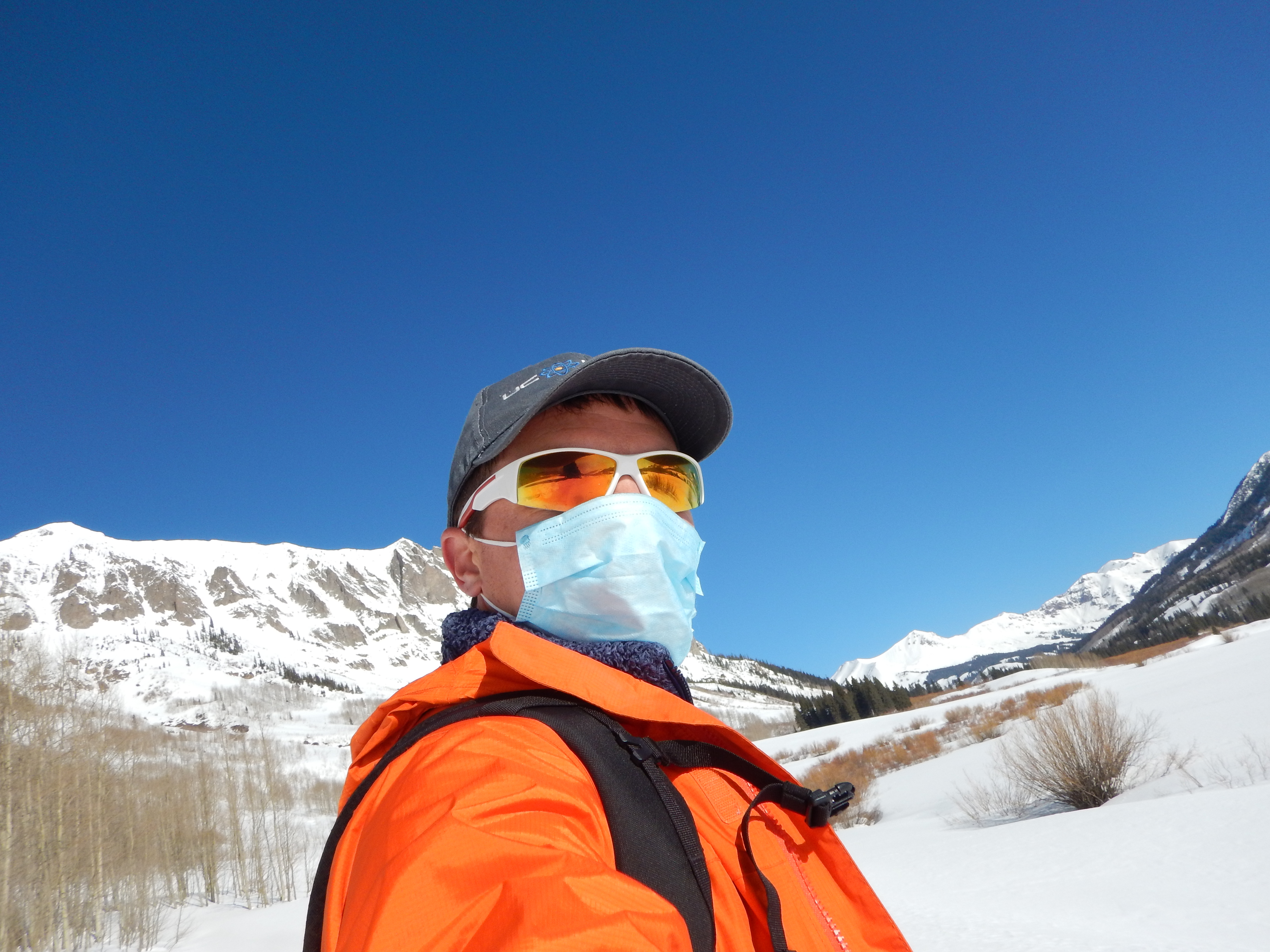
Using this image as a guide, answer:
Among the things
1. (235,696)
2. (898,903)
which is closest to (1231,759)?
(898,903)

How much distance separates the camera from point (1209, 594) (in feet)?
389

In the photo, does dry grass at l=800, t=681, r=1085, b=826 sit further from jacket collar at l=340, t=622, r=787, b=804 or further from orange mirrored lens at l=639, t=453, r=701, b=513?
jacket collar at l=340, t=622, r=787, b=804

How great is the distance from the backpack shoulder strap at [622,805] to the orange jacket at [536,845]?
0.07ft

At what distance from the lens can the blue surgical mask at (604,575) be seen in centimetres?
187

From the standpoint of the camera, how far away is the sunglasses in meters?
1.96

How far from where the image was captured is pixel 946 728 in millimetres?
33125

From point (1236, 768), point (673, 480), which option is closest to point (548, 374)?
point (673, 480)

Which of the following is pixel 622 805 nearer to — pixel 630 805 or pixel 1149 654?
pixel 630 805

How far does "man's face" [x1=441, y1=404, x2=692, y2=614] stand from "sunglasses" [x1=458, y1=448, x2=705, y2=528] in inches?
0.9

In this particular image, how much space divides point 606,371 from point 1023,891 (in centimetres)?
1050

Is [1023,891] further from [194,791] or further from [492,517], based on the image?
[194,791]

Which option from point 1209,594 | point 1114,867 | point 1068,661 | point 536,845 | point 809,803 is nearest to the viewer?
point 536,845

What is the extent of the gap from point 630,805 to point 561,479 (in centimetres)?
108

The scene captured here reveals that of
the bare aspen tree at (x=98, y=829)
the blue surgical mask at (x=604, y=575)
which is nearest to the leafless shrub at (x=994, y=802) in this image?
the blue surgical mask at (x=604, y=575)
